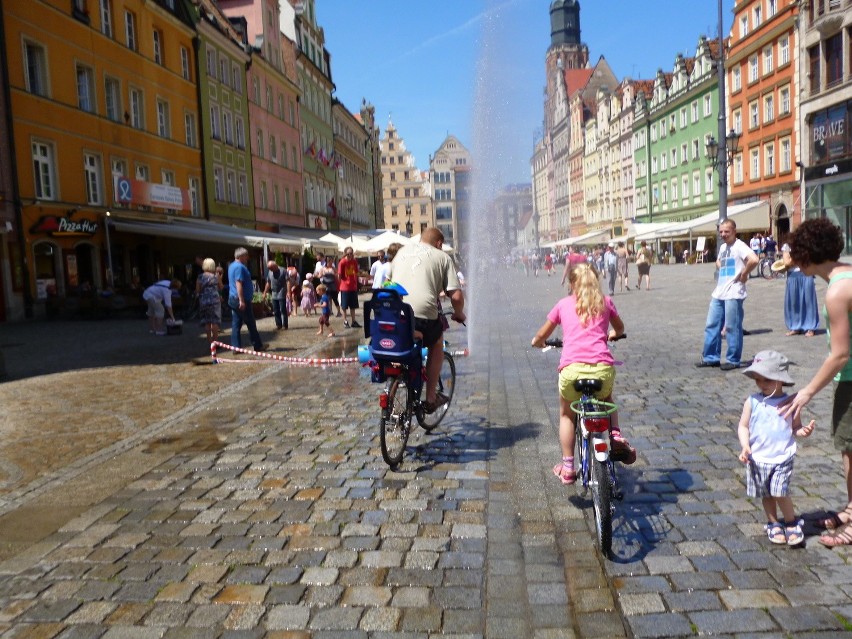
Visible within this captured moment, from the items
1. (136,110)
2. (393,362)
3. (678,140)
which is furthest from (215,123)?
(678,140)

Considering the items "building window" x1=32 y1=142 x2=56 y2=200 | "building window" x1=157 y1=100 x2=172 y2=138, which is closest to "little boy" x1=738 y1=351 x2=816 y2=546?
"building window" x1=32 y1=142 x2=56 y2=200

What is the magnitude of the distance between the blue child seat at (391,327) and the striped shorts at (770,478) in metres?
2.61

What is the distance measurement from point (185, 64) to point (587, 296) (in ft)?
110

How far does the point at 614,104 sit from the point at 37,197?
65823 mm

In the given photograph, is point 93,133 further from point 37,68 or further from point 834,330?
point 834,330

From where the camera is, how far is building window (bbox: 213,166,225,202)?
36594 mm

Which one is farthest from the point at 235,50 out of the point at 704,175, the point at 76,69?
the point at 704,175

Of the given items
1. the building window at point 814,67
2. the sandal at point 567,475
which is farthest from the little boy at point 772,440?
the building window at point 814,67

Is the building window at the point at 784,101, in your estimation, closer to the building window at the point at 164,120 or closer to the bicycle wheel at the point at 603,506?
the building window at the point at 164,120

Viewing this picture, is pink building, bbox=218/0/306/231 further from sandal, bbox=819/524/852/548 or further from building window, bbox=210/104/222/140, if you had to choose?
sandal, bbox=819/524/852/548

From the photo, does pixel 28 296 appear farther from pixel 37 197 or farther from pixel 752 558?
pixel 752 558

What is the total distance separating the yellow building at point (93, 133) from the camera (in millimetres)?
22688

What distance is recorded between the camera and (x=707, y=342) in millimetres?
9844

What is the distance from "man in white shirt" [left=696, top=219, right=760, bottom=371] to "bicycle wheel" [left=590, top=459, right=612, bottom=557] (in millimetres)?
6156
